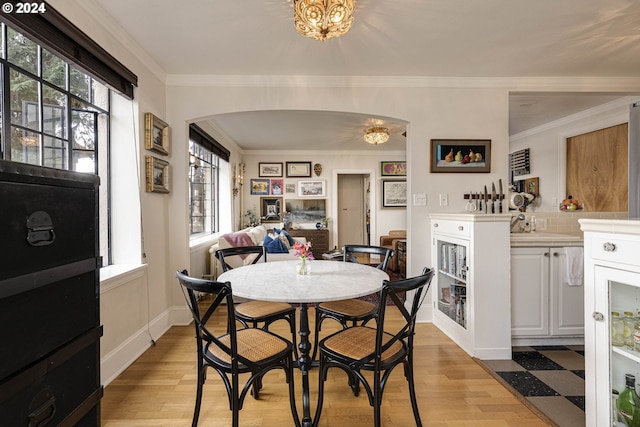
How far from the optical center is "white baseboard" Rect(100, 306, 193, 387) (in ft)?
6.64

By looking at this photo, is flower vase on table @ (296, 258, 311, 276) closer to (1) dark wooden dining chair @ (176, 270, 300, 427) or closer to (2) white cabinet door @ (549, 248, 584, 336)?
(1) dark wooden dining chair @ (176, 270, 300, 427)

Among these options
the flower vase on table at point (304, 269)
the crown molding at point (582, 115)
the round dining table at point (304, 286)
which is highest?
the crown molding at point (582, 115)

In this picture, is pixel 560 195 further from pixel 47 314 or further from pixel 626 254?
pixel 47 314

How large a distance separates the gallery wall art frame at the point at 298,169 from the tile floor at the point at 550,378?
499 cm

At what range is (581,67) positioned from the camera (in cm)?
288

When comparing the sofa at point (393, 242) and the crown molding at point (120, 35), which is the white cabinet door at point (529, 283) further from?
the crown molding at point (120, 35)

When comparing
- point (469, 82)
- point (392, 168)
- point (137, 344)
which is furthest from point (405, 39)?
point (392, 168)

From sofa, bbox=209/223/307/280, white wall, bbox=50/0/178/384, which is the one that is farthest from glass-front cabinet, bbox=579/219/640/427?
sofa, bbox=209/223/307/280

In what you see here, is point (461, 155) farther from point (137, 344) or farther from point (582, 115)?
point (137, 344)

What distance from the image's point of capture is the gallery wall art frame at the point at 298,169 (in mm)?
6598

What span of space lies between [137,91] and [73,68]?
504mm

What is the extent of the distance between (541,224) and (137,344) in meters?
4.08

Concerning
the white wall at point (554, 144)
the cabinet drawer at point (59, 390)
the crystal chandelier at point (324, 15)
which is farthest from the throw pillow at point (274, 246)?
the white wall at point (554, 144)

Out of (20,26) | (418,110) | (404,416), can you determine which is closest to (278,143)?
(418,110)
